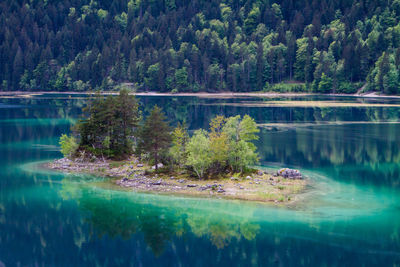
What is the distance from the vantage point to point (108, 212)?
52594 mm

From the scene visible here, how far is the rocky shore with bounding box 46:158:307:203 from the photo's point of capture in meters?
55.8

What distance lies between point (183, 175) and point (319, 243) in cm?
2442

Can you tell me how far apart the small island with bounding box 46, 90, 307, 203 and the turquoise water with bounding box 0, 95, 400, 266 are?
2824 mm

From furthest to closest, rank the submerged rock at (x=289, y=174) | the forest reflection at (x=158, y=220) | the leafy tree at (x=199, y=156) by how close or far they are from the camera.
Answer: the submerged rock at (x=289, y=174) < the leafy tree at (x=199, y=156) < the forest reflection at (x=158, y=220)

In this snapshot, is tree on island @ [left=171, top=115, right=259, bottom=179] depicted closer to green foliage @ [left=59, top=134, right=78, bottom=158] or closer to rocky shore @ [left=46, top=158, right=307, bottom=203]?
rocky shore @ [left=46, top=158, right=307, bottom=203]

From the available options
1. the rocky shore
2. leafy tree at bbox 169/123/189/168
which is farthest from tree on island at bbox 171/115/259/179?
the rocky shore

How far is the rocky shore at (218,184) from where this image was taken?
55781 mm

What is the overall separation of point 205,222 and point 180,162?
17438mm

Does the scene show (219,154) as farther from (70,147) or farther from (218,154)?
(70,147)

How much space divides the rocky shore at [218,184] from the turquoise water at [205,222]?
2.04m

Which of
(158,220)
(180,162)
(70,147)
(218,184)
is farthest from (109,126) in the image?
(158,220)

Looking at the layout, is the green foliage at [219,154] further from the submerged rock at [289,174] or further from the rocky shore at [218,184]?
the submerged rock at [289,174]

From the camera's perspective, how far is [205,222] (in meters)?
48.8

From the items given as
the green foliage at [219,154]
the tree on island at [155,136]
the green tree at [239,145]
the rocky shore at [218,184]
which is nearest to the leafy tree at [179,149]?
the tree on island at [155,136]
